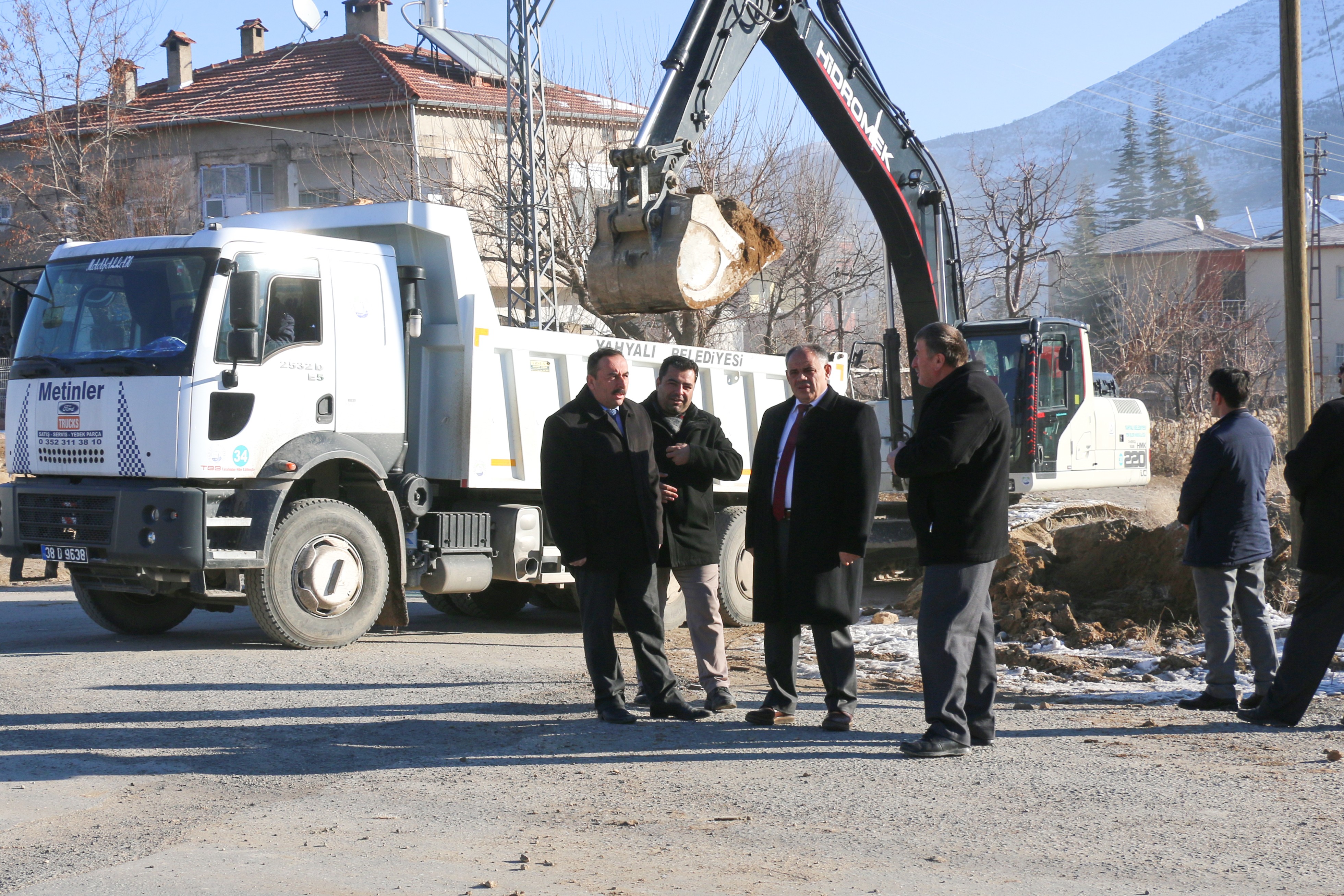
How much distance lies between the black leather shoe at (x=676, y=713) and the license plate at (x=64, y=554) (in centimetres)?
435

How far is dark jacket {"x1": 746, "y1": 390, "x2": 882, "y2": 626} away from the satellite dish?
29.3 meters

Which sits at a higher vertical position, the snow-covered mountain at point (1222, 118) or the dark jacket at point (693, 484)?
the snow-covered mountain at point (1222, 118)

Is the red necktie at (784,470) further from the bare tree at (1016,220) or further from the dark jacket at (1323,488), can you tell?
the bare tree at (1016,220)

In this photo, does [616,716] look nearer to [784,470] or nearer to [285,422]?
[784,470]

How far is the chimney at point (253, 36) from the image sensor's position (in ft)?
131

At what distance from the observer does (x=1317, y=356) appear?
183 feet

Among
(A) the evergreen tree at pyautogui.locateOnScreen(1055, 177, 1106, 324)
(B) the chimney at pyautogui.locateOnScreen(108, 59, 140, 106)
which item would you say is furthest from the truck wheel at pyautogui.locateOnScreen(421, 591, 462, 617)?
(A) the evergreen tree at pyautogui.locateOnScreen(1055, 177, 1106, 324)

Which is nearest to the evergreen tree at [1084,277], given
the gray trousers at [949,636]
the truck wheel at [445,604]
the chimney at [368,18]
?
the chimney at [368,18]

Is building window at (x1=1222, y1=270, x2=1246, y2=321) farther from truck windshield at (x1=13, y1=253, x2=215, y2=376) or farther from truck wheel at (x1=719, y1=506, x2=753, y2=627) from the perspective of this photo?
truck windshield at (x1=13, y1=253, x2=215, y2=376)

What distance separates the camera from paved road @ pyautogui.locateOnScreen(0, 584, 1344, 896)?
4.32 m

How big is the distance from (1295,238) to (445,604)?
756cm

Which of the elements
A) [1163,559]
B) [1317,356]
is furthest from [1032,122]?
[1163,559]

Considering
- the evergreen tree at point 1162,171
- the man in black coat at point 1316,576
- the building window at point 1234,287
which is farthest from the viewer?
the evergreen tree at point 1162,171

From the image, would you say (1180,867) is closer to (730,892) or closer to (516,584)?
(730,892)
